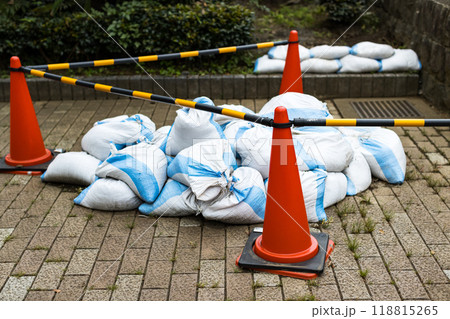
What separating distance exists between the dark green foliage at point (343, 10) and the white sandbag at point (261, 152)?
13.9ft

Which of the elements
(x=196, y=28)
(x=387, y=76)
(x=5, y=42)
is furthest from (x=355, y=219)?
(x=5, y=42)

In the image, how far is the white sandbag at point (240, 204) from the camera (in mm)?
3854

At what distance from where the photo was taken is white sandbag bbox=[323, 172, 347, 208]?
4.16 m

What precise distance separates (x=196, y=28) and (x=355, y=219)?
4014mm

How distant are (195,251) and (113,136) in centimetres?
152

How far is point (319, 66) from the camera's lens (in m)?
6.96

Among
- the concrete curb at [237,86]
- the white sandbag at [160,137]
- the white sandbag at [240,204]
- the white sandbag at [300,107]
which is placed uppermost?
the white sandbag at [300,107]

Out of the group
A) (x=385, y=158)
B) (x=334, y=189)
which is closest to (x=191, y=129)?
(x=334, y=189)

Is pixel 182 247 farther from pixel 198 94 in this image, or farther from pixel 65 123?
pixel 198 94

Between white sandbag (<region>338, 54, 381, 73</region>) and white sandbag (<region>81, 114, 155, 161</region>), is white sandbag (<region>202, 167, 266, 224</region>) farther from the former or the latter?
white sandbag (<region>338, 54, 381, 73</region>)

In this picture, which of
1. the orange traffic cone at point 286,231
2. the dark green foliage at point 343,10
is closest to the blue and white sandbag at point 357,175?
the orange traffic cone at point 286,231

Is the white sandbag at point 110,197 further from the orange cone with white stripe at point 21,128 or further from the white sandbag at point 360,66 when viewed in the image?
the white sandbag at point 360,66

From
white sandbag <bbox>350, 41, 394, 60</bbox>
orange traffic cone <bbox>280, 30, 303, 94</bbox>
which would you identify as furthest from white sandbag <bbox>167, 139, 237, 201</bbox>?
white sandbag <bbox>350, 41, 394, 60</bbox>

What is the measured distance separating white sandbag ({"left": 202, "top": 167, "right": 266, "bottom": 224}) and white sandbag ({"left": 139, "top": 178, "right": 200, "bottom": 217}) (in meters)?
0.14
